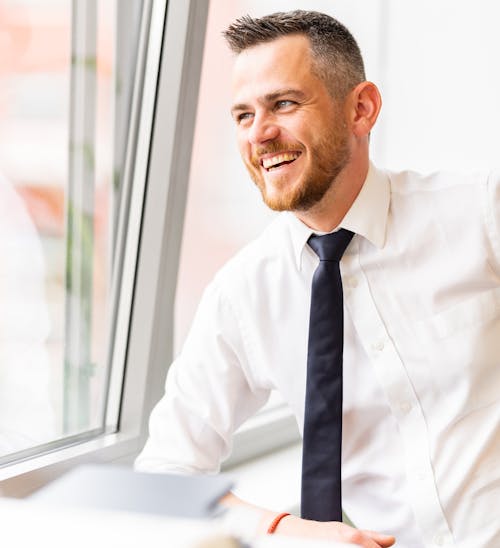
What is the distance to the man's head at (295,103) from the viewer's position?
1475 mm

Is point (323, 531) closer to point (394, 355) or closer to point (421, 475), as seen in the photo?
point (421, 475)

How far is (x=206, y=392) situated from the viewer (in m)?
1.62

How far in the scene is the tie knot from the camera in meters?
1.51

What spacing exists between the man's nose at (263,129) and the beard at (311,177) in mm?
16

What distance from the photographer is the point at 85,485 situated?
88 cm

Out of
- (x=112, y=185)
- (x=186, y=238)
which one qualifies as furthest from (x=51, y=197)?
(x=186, y=238)

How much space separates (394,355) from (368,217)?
276 mm

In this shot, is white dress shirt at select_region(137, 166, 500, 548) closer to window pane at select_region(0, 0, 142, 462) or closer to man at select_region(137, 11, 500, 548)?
man at select_region(137, 11, 500, 548)

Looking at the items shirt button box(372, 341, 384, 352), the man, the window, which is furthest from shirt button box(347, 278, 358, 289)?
the window

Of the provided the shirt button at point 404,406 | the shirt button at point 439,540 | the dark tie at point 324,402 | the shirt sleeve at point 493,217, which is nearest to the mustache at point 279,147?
the dark tie at point 324,402

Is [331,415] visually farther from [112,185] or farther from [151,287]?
[112,185]

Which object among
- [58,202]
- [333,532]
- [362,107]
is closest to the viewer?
[333,532]

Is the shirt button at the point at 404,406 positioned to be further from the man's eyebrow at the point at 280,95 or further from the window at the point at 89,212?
the window at the point at 89,212

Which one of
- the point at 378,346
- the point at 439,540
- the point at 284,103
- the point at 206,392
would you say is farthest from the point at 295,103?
the point at 439,540
